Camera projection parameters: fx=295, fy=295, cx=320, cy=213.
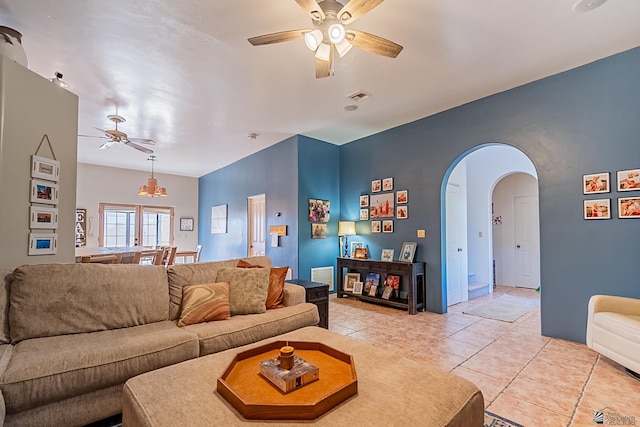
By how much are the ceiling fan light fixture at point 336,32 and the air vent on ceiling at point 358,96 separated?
1.72m

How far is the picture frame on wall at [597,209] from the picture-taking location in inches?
117

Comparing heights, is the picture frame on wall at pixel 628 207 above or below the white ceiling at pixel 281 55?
below

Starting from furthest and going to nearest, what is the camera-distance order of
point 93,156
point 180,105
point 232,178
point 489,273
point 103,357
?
1. point 232,178
2. point 93,156
3. point 489,273
4. point 180,105
5. point 103,357

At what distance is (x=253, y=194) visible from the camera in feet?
22.0

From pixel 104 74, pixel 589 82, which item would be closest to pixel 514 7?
pixel 589 82

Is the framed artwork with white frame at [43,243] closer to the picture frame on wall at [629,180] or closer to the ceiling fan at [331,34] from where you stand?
the ceiling fan at [331,34]

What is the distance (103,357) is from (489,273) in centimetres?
629

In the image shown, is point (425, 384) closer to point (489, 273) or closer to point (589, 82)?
point (589, 82)

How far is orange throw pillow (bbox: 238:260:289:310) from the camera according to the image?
2.81 meters

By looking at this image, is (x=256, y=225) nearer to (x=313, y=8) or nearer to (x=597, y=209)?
(x=313, y=8)

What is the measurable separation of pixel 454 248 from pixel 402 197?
1.17 meters

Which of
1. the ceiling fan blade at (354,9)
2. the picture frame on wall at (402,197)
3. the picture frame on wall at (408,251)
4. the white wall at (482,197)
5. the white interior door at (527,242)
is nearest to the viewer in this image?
the ceiling fan blade at (354,9)

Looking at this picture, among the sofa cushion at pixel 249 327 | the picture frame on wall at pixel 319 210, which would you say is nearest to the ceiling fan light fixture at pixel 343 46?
the sofa cushion at pixel 249 327

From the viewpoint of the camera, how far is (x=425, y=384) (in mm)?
1400
